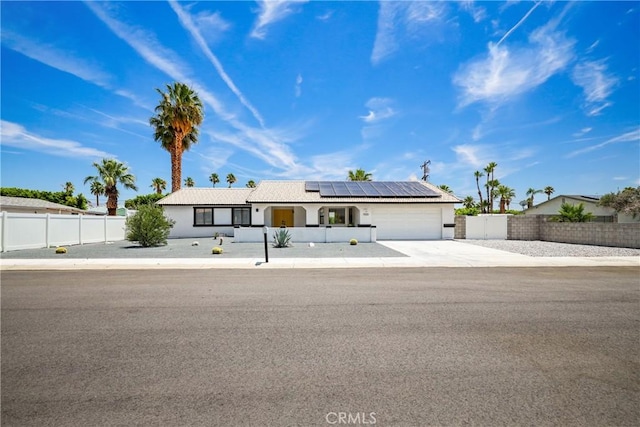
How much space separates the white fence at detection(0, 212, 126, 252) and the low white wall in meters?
10.5

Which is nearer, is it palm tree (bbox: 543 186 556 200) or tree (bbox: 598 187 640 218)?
tree (bbox: 598 187 640 218)

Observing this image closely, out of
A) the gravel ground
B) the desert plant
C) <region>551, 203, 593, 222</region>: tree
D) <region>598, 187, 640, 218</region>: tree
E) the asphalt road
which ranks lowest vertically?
the asphalt road

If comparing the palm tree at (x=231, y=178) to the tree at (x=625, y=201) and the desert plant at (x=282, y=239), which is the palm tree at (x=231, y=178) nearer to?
the desert plant at (x=282, y=239)

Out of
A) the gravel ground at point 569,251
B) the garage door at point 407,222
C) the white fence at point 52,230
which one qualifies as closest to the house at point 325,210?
the garage door at point 407,222

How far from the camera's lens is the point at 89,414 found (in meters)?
2.78

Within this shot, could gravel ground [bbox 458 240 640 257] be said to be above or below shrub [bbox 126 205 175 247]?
below

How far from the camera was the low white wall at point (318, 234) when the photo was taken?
19891 millimetres

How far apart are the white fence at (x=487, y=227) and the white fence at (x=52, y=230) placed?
91.9 feet

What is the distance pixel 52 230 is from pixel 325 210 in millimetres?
18701

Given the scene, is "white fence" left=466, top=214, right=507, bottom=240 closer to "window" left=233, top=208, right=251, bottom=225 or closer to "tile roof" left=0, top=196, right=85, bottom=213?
"window" left=233, top=208, right=251, bottom=225

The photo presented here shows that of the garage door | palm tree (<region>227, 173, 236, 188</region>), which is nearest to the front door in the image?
the garage door

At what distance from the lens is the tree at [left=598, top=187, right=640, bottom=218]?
20.7 m

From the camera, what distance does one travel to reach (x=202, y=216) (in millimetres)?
25719

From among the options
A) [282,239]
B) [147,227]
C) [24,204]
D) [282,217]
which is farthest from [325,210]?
[24,204]
